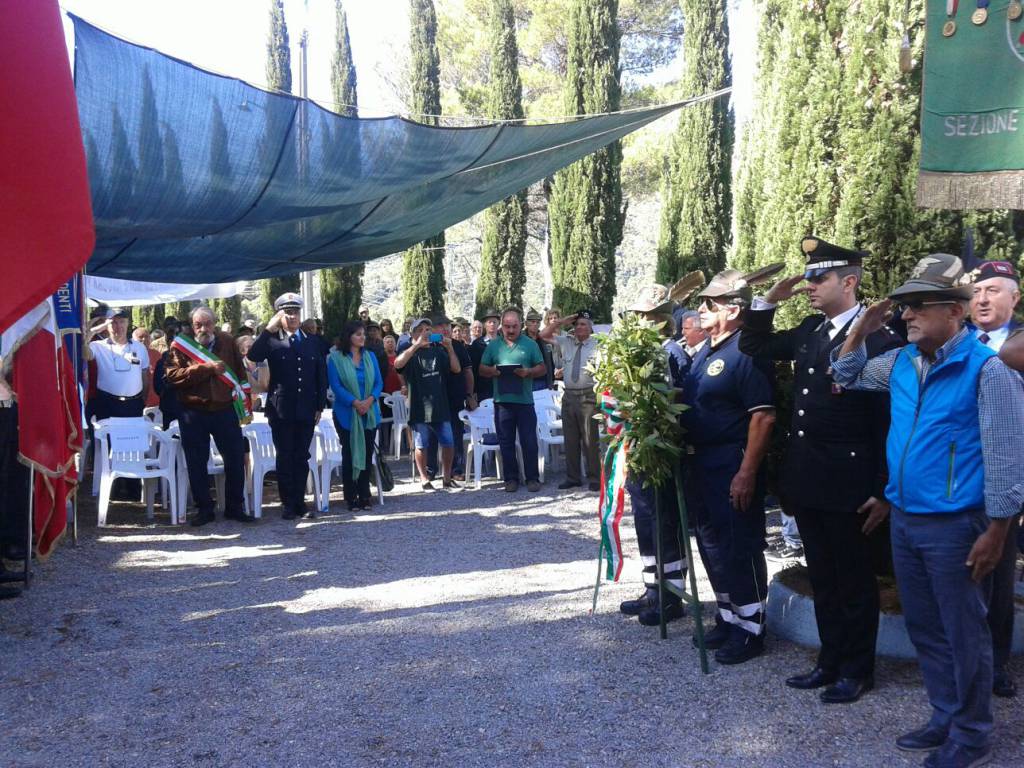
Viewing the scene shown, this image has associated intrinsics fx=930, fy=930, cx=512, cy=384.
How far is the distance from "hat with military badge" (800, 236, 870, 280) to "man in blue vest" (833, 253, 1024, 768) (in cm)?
58

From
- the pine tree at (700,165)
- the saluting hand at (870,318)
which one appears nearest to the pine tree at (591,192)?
the pine tree at (700,165)

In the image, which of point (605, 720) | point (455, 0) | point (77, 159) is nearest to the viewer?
point (77, 159)

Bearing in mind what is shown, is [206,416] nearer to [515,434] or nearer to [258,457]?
[258,457]

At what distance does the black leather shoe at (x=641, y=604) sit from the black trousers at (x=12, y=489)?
14.0ft

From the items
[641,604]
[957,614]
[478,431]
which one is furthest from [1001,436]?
[478,431]

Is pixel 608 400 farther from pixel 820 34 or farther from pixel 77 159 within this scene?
pixel 77 159

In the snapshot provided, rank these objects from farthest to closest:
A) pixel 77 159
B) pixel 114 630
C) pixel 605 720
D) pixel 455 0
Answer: pixel 455 0, pixel 114 630, pixel 605 720, pixel 77 159

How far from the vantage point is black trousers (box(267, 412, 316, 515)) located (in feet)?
30.2

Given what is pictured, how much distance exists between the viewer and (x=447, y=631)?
552 centimetres

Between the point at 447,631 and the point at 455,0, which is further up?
the point at 455,0

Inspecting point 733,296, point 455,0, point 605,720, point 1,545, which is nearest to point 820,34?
point 733,296

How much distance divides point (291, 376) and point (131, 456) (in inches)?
68.8

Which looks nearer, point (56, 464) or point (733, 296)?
point (733, 296)

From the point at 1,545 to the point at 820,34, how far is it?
6803 mm
